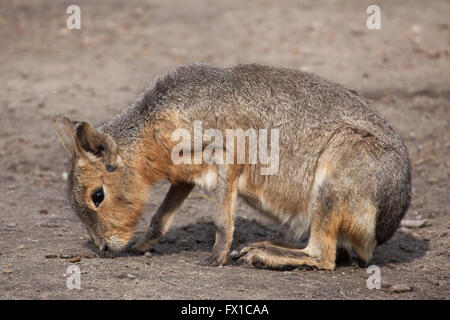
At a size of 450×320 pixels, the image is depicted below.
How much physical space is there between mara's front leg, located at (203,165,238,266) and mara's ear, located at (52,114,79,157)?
1.22 meters

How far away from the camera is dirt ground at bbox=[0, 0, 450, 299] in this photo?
5.00 m

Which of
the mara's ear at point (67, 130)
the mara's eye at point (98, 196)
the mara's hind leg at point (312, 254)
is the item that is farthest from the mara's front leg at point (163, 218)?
the mara's ear at point (67, 130)

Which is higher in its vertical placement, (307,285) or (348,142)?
(348,142)

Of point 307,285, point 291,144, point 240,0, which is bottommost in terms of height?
point 307,285

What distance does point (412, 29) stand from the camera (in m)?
12.0

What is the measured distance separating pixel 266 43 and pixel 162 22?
2.57 meters

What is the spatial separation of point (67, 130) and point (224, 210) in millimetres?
1466

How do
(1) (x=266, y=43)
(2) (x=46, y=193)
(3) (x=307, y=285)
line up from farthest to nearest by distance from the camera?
1. (1) (x=266, y=43)
2. (2) (x=46, y=193)
3. (3) (x=307, y=285)

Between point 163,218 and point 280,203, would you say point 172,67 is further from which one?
point 280,203

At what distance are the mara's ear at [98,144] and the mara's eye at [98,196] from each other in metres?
0.19

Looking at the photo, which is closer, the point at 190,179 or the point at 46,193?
the point at 190,179

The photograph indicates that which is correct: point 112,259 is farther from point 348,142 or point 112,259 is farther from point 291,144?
point 348,142

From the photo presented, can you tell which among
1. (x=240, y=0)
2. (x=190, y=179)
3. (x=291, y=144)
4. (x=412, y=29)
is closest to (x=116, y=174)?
(x=190, y=179)

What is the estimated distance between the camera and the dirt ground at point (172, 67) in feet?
16.4
